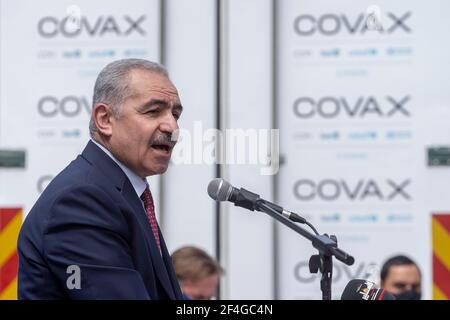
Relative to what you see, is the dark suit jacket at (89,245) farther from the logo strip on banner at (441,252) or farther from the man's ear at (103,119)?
the logo strip on banner at (441,252)

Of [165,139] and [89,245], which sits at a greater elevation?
[165,139]

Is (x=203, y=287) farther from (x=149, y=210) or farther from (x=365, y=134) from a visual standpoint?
(x=149, y=210)

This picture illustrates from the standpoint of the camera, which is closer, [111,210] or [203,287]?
[111,210]

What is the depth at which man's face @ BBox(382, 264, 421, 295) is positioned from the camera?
15.2ft

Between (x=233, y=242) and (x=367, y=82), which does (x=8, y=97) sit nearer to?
(x=233, y=242)

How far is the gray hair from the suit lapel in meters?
0.25

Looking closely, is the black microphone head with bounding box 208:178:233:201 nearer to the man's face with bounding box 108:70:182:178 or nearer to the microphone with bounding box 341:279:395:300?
the man's face with bounding box 108:70:182:178

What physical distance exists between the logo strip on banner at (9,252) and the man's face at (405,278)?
6.07ft

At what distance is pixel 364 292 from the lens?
274cm

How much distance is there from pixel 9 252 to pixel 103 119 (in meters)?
2.11

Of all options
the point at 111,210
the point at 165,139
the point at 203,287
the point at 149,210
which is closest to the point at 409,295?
the point at 203,287

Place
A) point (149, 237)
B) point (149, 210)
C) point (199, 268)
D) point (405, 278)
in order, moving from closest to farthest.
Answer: point (149, 237)
point (149, 210)
point (199, 268)
point (405, 278)
